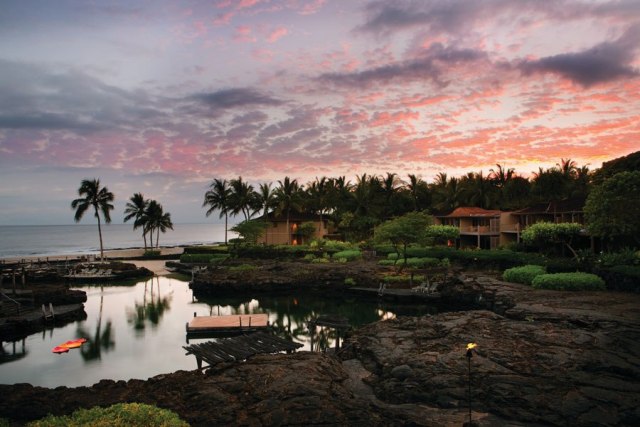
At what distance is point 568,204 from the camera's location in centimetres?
4716

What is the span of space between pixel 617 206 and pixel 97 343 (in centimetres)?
3694

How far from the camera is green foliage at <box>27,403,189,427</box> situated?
9.48 m

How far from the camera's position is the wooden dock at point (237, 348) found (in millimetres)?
17562

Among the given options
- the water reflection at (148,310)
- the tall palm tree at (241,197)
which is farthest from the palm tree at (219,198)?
the water reflection at (148,310)

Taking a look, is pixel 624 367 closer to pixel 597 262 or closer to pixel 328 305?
pixel 597 262

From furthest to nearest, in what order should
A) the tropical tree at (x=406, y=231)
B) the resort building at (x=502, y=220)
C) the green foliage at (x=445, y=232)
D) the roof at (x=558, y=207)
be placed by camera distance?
the green foliage at (x=445, y=232) < the resort building at (x=502, y=220) < the roof at (x=558, y=207) < the tropical tree at (x=406, y=231)

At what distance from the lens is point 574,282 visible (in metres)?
28.4

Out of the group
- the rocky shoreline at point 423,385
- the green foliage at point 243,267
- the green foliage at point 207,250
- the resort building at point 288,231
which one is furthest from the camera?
the resort building at point 288,231

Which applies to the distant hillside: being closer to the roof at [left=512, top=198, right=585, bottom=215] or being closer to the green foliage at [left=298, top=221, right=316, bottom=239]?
the roof at [left=512, top=198, right=585, bottom=215]

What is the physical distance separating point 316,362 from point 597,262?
25.4 m

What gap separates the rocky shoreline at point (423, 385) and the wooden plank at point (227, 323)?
831cm

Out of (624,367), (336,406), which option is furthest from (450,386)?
(624,367)

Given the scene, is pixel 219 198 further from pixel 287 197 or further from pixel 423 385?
pixel 423 385

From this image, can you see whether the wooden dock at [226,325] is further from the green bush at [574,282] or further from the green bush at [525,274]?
the green bush at [525,274]
